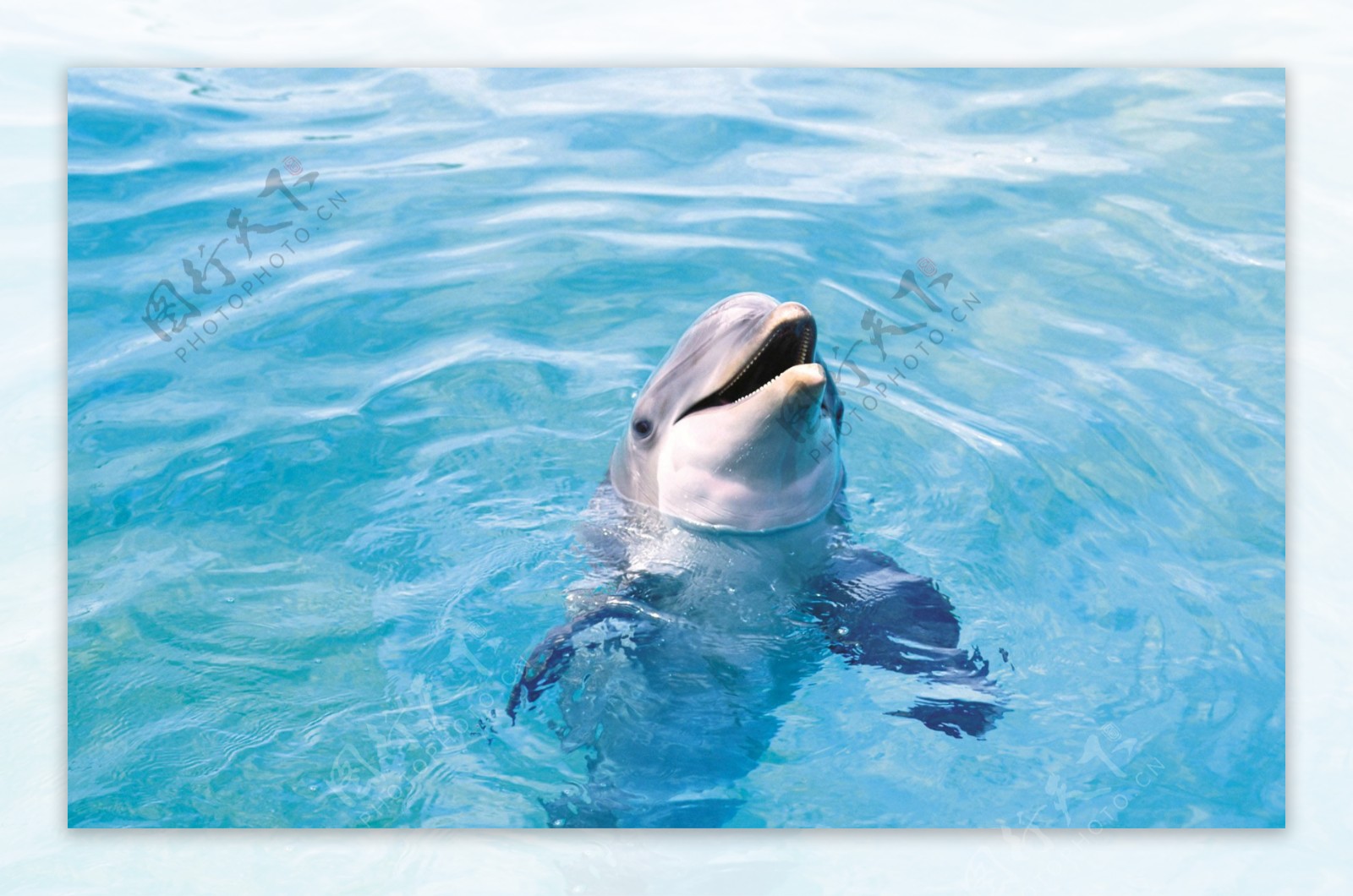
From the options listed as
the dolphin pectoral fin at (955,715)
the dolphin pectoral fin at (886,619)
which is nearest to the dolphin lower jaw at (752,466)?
the dolphin pectoral fin at (886,619)

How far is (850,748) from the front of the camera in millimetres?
5242

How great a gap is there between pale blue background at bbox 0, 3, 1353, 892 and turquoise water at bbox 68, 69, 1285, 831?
0.14 m

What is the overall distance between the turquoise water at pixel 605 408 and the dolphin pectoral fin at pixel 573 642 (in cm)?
14

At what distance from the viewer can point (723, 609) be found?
17.7 ft

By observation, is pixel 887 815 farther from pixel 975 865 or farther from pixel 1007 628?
pixel 1007 628

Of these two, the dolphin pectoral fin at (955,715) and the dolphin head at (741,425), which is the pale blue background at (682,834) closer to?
the dolphin pectoral fin at (955,715)

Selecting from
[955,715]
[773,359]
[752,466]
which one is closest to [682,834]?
[955,715]

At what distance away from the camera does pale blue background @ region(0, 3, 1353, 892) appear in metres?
5.33

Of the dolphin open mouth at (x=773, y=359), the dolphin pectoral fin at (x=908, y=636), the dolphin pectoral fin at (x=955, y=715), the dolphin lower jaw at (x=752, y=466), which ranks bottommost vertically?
the dolphin pectoral fin at (x=955, y=715)

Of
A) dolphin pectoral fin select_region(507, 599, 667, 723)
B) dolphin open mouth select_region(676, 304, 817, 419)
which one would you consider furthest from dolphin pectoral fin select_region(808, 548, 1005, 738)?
dolphin open mouth select_region(676, 304, 817, 419)

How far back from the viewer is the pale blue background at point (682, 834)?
5332 mm

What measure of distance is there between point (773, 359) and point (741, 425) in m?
0.28

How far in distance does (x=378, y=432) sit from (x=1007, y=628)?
3.49 meters

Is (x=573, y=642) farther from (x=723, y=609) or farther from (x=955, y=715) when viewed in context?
(x=955, y=715)
